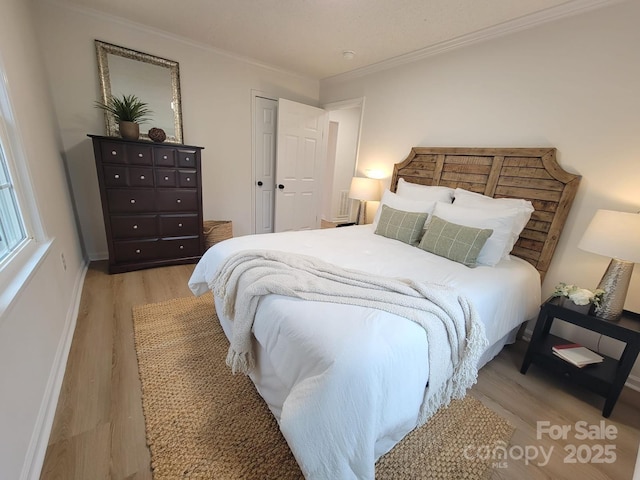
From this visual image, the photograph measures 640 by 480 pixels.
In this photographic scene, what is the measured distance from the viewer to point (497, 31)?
85.1 inches

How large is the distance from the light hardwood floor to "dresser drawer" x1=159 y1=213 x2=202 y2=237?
97 centimetres

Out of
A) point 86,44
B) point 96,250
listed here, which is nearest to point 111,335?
point 96,250

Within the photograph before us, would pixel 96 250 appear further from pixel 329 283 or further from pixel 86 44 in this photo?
pixel 329 283

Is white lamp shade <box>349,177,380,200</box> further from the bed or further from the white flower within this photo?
the white flower

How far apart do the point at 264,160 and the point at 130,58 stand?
176 cm

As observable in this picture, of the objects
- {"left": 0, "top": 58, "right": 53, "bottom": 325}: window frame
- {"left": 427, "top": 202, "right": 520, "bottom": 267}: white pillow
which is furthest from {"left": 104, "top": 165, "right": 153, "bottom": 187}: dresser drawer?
{"left": 427, "top": 202, "right": 520, "bottom": 267}: white pillow

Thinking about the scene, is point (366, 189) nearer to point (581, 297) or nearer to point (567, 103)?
point (567, 103)

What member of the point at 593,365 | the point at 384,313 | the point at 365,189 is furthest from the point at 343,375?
the point at 365,189

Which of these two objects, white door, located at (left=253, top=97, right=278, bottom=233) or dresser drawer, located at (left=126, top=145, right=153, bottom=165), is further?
white door, located at (left=253, top=97, right=278, bottom=233)

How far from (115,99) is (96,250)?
1.64 metres

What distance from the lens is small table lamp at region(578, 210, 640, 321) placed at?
4.74ft

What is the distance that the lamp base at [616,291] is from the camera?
1.55 meters

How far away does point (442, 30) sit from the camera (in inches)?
89.8

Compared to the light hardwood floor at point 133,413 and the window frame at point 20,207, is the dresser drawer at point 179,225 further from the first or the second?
the window frame at point 20,207
